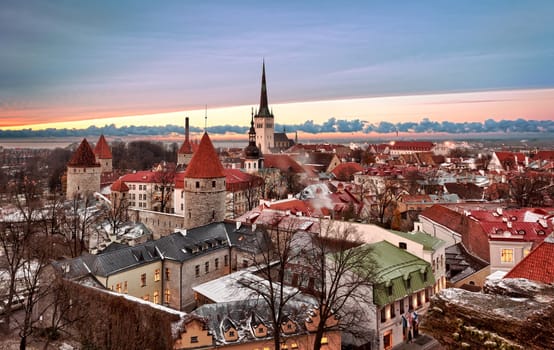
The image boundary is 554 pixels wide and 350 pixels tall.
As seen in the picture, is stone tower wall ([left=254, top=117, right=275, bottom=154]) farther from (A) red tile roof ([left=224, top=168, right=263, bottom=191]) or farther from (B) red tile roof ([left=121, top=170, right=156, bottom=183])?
(A) red tile roof ([left=224, top=168, right=263, bottom=191])

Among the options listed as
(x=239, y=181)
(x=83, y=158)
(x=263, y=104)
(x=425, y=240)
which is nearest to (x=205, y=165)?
(x=425, y=240)

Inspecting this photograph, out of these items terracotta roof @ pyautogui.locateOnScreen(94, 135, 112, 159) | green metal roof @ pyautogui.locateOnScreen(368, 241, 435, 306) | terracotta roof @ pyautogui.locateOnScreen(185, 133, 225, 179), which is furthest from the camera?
terracotta roof @ pyautogui.locateOnScreen(94, 135, 112, 159)

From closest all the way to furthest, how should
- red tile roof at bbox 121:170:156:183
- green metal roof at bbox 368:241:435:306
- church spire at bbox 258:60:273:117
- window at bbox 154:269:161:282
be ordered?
1. green metal roof at bbox 368:241:435:306
2. window at bbox 154:269:161:282
3. red tile roof at bbox 121:170:156:183
4. church spire at bbox 258:60:273:117

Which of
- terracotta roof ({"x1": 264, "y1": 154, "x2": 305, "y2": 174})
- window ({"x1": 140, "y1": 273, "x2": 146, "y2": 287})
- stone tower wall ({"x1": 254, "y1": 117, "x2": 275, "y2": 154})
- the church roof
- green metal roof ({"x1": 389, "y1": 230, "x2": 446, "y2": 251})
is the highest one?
the church roof

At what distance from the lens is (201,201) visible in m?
32.5

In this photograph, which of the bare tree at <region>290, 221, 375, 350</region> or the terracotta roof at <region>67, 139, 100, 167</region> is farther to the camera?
the terracotta roof at <region>67, 139, 100, 167</region>

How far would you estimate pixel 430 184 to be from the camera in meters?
57.5

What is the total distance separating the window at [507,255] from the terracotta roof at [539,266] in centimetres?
921

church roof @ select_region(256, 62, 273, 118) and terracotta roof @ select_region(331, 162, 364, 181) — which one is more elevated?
church roof @ select_region(256, 62, 273, 118)

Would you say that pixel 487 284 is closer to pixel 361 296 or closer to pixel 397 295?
pixel 361 296

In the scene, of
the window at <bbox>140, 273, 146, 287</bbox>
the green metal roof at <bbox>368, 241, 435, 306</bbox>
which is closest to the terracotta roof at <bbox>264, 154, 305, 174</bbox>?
the window at <bbox>140, 273, 146, 287</bbox>

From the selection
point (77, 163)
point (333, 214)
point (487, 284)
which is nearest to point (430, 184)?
point (333, 214)

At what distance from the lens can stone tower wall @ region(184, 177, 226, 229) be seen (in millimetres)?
32438

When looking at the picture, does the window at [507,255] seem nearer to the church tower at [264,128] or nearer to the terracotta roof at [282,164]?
the terracotta roof at [282,164]
